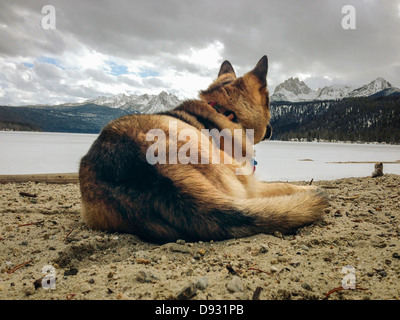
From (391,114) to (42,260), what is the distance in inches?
6041

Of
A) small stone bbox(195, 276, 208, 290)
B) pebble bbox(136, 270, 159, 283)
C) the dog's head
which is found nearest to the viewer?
small stone bbox(195, 276, 208, 290)

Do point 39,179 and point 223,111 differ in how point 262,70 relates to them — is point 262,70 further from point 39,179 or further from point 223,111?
point 39,179

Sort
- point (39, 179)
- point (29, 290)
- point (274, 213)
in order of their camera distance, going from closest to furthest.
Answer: point (29, 290) → point (274, 213) → point (39, 179)

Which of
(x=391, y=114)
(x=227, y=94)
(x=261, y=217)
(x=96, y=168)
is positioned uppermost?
(x=391, y=114)

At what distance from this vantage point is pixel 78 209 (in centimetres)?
439

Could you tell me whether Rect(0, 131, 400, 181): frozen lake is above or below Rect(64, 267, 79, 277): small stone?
above

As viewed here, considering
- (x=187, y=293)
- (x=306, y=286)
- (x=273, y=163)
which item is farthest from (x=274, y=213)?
(x=273, y=163)

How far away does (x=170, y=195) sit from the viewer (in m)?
2.38

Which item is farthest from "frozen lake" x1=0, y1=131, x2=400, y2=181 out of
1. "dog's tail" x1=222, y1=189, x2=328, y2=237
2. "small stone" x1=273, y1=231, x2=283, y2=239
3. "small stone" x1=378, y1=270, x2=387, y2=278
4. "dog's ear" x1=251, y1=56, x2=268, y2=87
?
"small stone" x1=378, y1=270, x2=387, y2=278

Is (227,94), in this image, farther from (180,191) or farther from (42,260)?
(42,260)

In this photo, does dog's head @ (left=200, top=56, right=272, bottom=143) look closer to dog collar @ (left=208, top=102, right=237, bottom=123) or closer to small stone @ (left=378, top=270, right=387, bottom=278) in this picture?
dog collar @ (left=208, top=102, right=237, bottom=123)

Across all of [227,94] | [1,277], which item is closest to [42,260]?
[1,277]

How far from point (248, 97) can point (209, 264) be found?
3.05 m

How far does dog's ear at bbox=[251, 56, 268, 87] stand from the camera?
15.0ft
